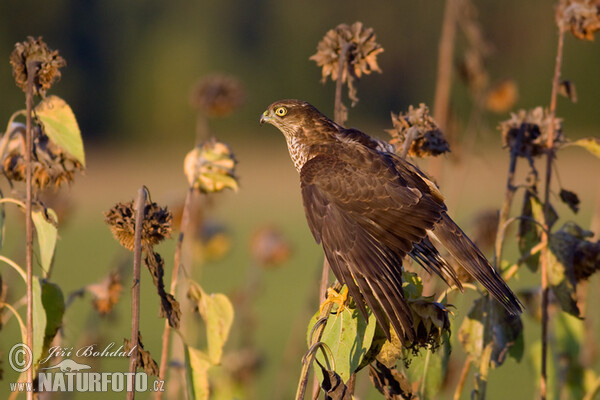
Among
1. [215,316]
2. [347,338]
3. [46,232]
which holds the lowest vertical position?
[347,338]

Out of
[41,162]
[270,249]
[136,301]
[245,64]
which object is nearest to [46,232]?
[41,162]

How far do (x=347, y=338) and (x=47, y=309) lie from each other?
97 cm

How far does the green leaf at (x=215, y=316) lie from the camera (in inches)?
114

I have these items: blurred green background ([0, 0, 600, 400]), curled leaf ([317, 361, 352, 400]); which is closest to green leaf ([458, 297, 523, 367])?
curled leaf ([317, 361, 352, 400])

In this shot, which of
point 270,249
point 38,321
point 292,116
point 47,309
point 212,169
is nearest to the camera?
point 38,321

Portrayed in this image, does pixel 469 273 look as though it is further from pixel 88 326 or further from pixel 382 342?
pixel 88 326

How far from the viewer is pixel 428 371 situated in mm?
2885

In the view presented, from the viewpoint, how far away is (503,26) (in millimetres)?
43938

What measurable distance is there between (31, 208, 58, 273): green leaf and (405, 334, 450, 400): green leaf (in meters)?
1.29

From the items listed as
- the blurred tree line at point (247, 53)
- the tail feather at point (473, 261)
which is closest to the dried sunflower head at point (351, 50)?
the tail feather at point (473, 261)

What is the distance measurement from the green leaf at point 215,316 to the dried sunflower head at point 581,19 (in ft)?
5.75

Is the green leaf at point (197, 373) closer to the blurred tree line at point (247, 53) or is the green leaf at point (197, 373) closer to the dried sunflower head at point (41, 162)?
the dried sunflower head at point (41, 162)

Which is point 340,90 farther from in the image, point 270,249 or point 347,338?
point 270,249

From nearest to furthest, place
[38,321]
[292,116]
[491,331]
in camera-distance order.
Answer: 1. [38,321]
2. [491,331]
3. [292,116]
